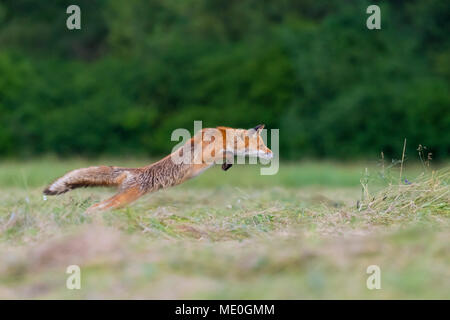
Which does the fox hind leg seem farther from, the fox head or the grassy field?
the fox head

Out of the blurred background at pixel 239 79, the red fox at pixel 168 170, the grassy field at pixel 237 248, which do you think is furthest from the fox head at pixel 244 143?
the blurred background at pixel 239 79

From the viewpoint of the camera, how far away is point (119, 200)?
8.20 meters

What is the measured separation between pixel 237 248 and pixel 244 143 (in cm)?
251

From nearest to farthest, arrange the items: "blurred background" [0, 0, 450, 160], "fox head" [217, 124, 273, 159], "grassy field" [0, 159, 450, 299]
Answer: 1. "grassy field" [0, 159, 450, 299]
2. "fox head" [217, 124, 273, 159]
3. "blurred background" [0, 0, 450, 160]

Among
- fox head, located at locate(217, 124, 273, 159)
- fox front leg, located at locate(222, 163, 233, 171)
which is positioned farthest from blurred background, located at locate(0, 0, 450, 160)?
fox front leg, located at locate(222, 163, 233, 171)

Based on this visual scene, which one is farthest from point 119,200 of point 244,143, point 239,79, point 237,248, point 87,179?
point 239,79

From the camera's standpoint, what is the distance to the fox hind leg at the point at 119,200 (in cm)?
801

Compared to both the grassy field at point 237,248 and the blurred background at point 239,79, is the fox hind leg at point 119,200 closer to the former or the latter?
the grassy field at point 237,248

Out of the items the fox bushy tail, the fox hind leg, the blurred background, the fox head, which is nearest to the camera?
the fox hind leg

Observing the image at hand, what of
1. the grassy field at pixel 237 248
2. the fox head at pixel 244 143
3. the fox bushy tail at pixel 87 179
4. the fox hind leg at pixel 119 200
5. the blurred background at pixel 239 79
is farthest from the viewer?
the blurred background at pixel 239 79

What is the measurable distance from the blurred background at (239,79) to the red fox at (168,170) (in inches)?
723

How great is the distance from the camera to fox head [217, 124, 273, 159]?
887 cm

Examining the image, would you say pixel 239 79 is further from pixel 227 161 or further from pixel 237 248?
pixel 237 248

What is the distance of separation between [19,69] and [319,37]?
13735 mm
